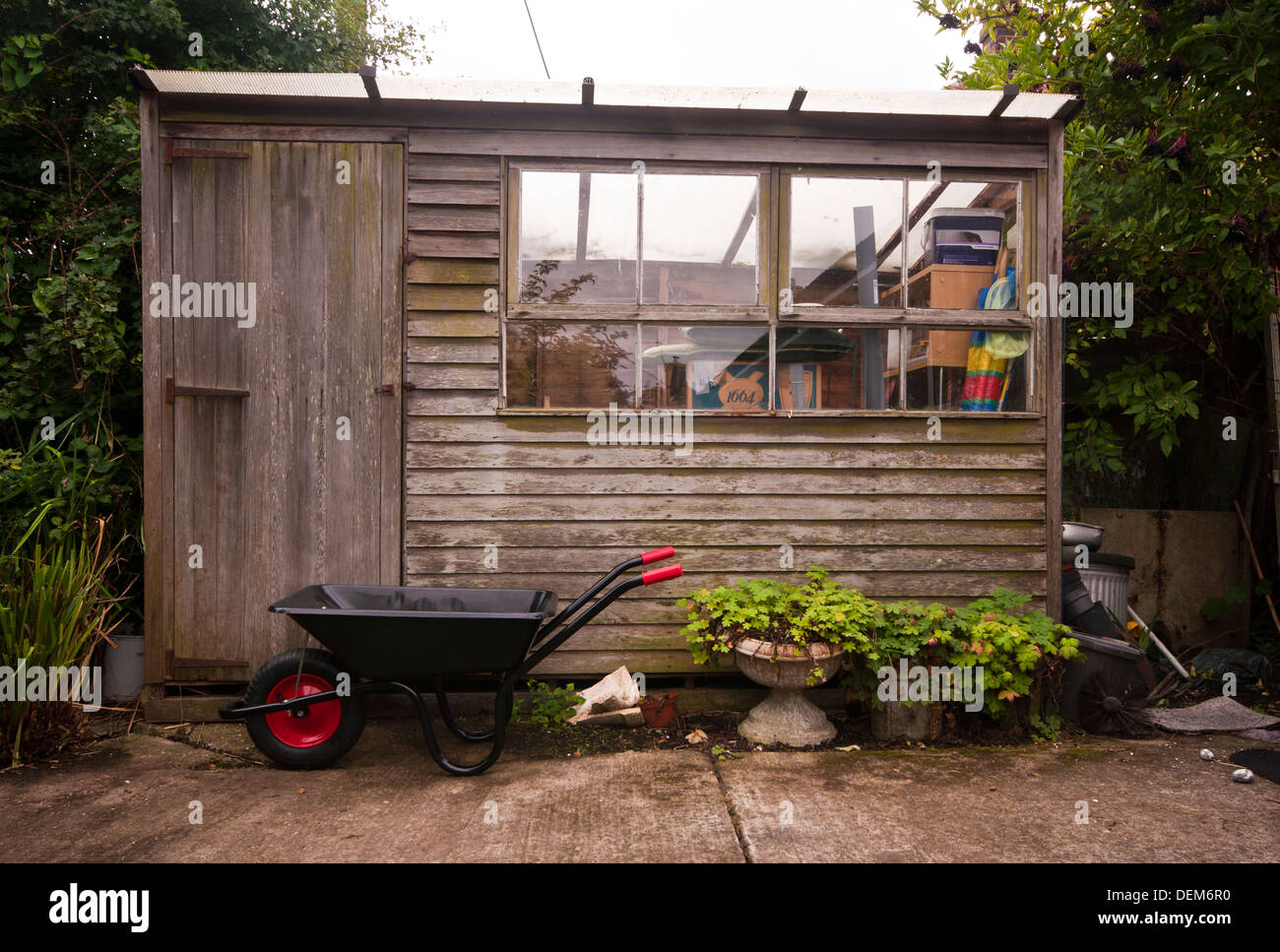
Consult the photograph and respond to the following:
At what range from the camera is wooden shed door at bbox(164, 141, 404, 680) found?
142 inches

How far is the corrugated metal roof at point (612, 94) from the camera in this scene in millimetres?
3467

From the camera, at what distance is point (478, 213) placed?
146 inches

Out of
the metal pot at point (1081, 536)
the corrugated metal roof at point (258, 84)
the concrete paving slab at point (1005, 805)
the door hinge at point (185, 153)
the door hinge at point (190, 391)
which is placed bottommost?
the concrete paving slab at point (1005, 805)

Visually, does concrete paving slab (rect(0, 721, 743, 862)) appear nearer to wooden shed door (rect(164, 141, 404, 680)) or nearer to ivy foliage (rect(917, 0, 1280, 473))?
wooden shed door (rect(164, 141, 404, 680))

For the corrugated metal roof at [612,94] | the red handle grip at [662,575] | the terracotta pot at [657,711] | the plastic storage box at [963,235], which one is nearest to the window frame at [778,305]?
the plastic storage box at [963,235]

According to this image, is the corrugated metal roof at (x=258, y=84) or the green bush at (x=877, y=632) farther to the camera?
the corrugated metal roof at (x=258, y=84)

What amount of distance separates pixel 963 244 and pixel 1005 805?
270cm

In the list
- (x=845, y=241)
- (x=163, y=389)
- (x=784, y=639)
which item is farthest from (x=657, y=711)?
(x=163, y=389)

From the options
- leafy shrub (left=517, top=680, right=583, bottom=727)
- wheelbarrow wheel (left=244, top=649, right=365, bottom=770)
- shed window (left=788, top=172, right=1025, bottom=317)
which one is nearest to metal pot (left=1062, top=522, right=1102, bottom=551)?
shed window (left=788, top=172, right=1025, bottom=317)

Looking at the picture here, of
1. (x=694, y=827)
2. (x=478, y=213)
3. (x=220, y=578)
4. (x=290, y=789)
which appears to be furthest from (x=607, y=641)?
(x=478, y=213)

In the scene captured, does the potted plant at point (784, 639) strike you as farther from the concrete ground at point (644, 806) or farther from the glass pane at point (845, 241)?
the glass pane at point (845, 241)

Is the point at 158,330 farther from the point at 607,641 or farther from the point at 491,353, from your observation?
the point at 607,641

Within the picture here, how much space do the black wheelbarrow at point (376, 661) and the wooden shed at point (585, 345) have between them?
1.79ft

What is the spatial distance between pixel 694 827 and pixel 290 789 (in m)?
1.61
